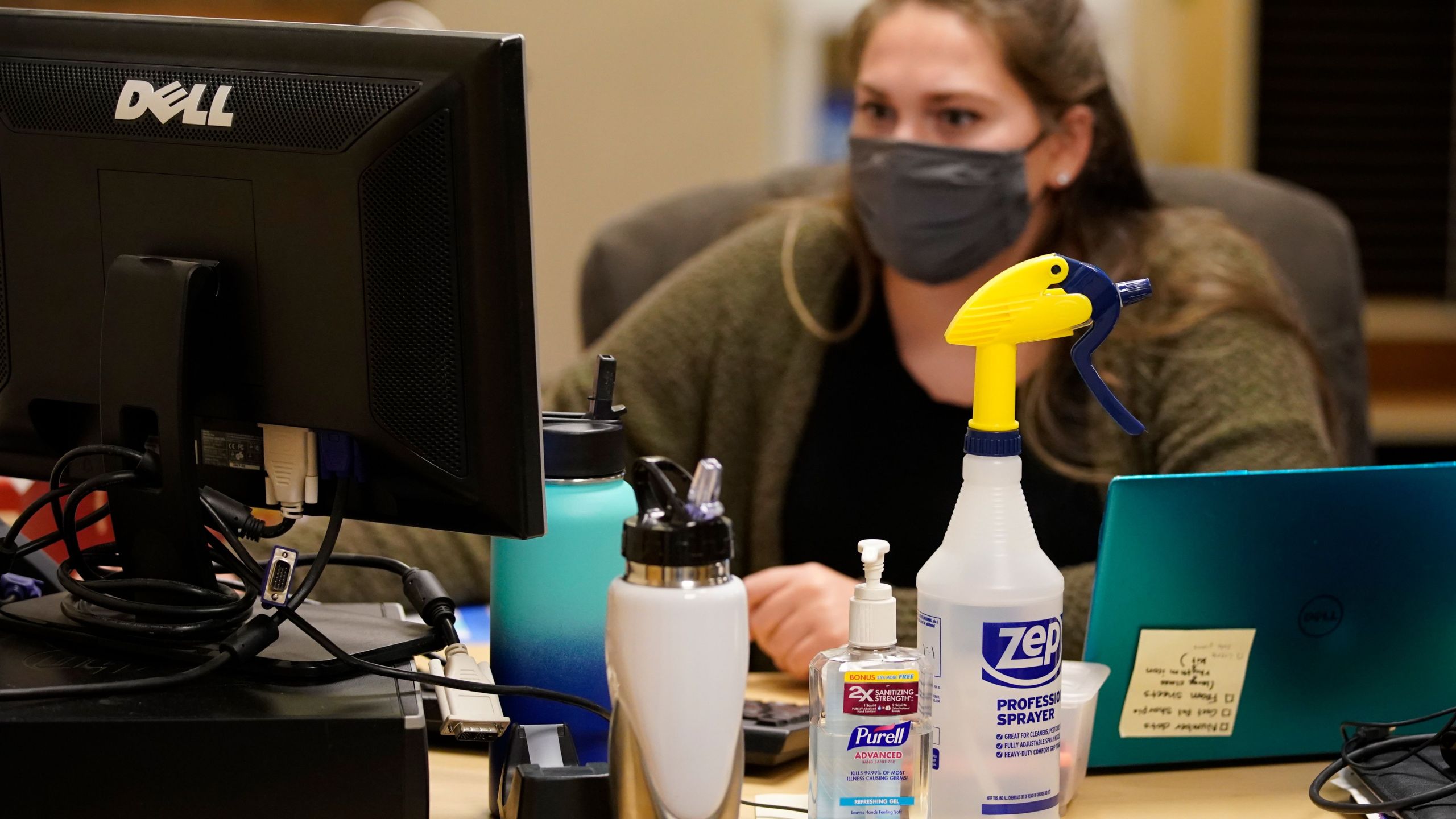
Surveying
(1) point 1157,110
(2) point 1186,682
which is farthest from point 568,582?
(1) point 1157,110

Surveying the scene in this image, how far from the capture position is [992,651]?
26.7 inches

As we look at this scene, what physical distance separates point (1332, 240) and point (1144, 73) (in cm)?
115

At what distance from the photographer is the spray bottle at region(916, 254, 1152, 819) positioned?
0.68m

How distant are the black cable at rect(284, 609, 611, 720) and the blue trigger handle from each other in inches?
12.4

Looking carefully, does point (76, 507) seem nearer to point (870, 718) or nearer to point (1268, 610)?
point (870, 718)

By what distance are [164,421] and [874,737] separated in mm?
435

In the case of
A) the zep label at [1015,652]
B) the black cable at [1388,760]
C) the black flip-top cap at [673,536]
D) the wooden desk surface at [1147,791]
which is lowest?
the wooden desk surface at [1147,791]

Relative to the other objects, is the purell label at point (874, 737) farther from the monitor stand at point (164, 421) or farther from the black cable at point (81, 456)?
the black cable at point (81, 456)

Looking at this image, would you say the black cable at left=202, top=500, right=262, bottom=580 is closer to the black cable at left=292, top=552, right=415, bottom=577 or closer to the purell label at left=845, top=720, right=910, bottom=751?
the black cable at left=292, top=552, right=415, bottom=577

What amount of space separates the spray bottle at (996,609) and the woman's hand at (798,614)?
→ 12.8 inches

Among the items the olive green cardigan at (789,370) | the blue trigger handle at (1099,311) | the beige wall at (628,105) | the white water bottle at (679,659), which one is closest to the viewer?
the white water bottle at (679,659)

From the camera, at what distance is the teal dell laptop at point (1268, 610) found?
0.82m

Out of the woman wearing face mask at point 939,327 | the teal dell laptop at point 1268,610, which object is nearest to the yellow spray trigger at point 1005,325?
the teal dell laptop at point 1268,610

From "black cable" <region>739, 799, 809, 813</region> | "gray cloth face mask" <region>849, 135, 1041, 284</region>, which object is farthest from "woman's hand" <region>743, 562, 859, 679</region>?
"gray cloth face mask" <region>849, 135, 1041, 284</region>
